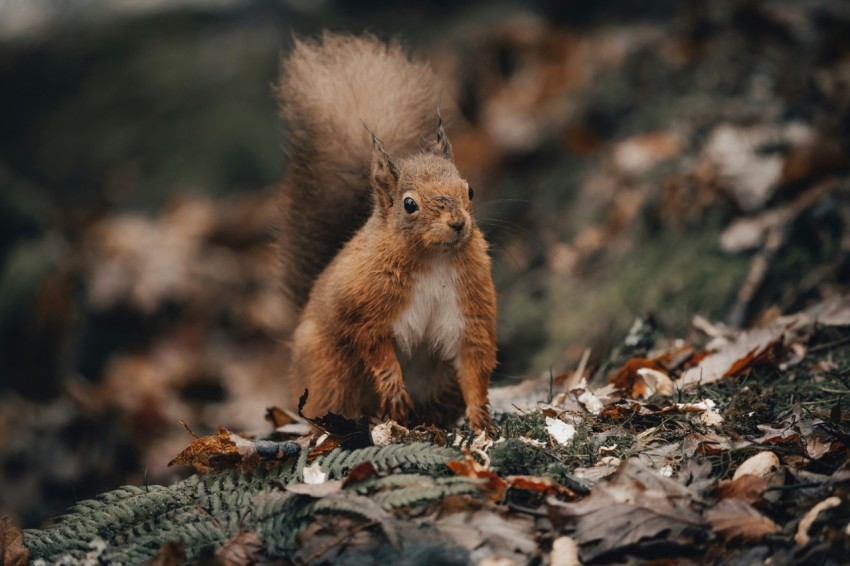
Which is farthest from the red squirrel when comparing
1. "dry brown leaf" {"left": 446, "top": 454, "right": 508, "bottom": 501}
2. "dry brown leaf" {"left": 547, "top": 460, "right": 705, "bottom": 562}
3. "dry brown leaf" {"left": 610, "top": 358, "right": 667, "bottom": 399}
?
"dry brown leaf" {"left": 547, "top": 460, "right": 705, "bottom": 562}

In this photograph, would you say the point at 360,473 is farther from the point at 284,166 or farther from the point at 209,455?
the point at 284,166

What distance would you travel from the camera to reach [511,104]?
316 inches

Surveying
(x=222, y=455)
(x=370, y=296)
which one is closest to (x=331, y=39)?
(x=370, y=296)

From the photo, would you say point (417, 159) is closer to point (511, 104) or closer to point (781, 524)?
point (781, 524)

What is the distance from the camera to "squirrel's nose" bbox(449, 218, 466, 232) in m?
2.92

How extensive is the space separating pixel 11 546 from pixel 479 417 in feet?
5.18

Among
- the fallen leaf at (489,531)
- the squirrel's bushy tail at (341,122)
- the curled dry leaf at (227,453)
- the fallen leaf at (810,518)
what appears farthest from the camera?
the squirrel's bushy tail at (341,122)

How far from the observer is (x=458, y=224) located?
293 centimetres

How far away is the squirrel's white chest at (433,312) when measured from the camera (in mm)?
3072

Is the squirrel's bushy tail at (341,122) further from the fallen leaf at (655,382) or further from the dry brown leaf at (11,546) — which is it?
the dry brown leaf at (11,546)

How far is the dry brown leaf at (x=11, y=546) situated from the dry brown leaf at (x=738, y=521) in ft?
6.65

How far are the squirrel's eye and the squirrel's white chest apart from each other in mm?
202

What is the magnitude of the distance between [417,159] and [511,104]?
16.6 feet

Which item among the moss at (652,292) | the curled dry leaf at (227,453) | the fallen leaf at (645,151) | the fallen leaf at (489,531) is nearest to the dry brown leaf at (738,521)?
the fallen leaf at (489,531)
